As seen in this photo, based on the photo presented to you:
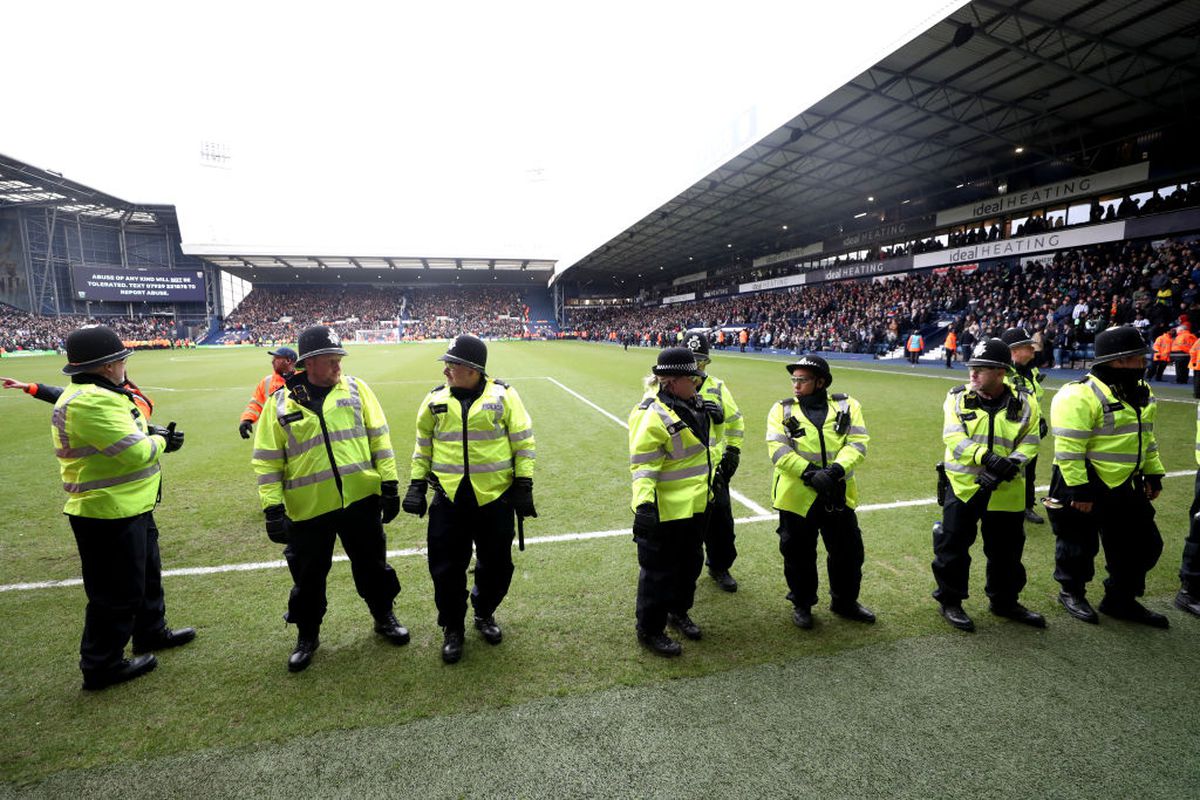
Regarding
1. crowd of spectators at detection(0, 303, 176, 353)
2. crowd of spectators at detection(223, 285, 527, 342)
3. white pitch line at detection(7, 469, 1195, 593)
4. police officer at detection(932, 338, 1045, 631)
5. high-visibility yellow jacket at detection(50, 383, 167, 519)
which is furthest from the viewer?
crowd of spectators at detection(223, 285, 527, 342)

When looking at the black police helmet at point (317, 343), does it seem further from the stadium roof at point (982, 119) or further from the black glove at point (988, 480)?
the stadium roof at point (982, 119)

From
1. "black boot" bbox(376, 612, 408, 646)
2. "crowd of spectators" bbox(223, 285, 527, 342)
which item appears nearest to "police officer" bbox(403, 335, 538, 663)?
"black boot" bbox(376, 612, 408, 646)

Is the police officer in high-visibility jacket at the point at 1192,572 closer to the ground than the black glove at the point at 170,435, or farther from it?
closer to the ground

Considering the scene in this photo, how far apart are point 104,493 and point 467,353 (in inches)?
90.4

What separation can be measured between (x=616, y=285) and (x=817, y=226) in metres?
39.9

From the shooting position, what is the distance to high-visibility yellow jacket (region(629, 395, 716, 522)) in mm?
A: 3367

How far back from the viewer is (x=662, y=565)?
11.5 feet

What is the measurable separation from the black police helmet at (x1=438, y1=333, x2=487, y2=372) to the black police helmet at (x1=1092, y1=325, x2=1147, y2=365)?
4099mm

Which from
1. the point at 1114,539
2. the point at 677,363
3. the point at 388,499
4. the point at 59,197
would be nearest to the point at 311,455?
the point at 388,499

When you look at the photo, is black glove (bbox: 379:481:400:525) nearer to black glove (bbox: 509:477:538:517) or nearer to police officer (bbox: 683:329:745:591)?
black glove (bbox: 509:477:538:517)

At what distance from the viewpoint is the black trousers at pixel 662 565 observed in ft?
11.4

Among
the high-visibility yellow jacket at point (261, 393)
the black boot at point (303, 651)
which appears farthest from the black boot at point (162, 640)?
the high-visibility yellow jacket at point (261, 393)

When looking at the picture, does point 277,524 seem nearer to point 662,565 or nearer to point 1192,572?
point 662,565

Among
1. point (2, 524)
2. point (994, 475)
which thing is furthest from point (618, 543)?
point (2, 524)
